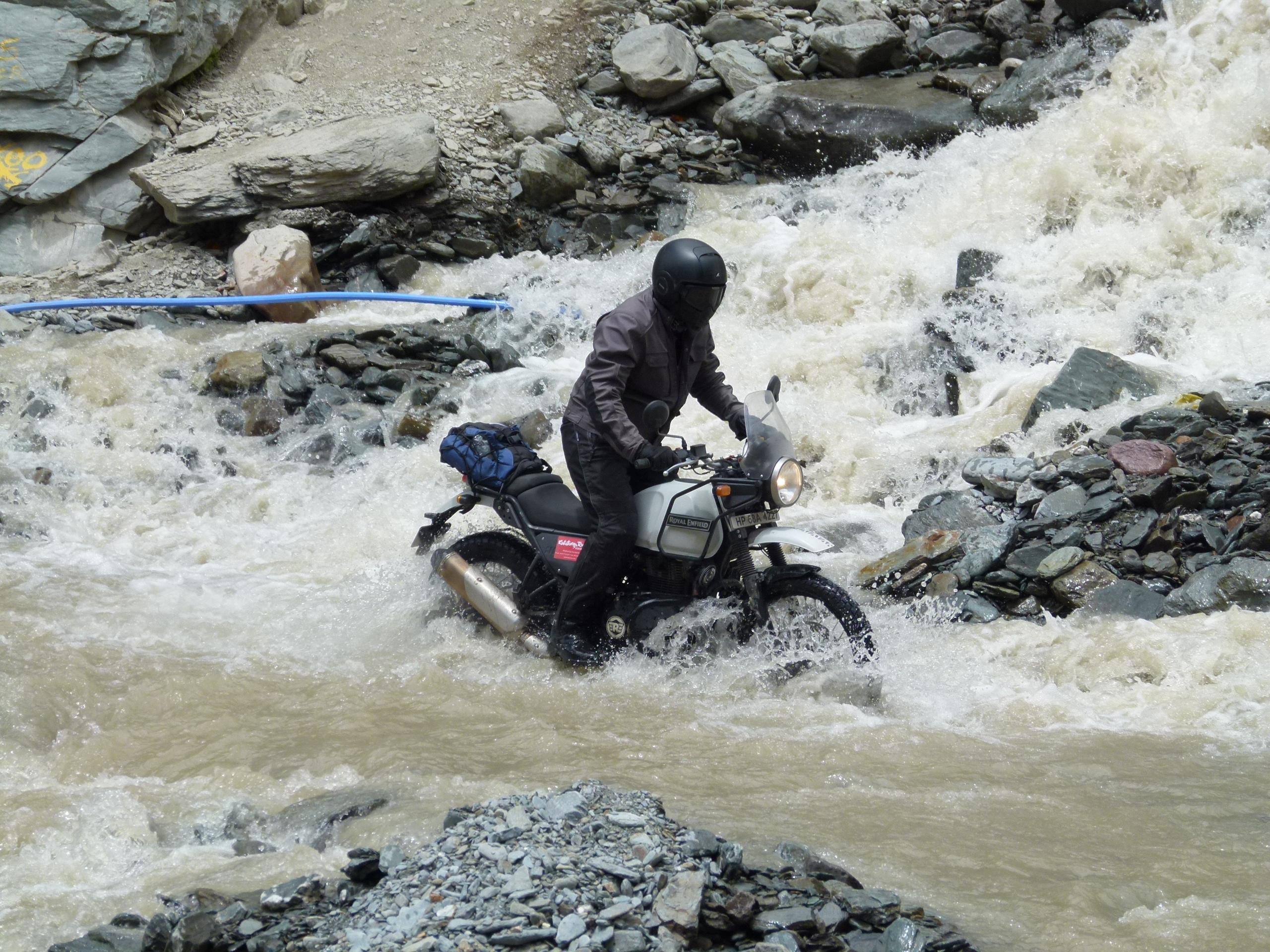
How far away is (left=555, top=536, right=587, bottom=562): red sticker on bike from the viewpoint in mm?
5449

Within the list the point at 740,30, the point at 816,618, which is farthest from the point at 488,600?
the point at 740,30

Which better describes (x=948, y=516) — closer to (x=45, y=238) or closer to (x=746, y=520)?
(x=746, y=520)

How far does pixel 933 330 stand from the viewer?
30.9ft

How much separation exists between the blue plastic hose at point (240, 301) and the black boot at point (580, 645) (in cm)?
615

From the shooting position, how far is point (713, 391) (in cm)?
539

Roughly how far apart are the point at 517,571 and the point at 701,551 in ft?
4.11

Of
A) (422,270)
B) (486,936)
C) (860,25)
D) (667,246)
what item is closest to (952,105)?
(860,25)

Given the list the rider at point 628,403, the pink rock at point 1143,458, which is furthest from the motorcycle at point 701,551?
the pink rock at point 1143,458

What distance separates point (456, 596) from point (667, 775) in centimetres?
215

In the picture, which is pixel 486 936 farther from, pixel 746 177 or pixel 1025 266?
pixel 746 177

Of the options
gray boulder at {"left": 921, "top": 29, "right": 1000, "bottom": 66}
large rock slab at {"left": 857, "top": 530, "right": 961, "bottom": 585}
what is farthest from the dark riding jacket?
gray boulder at {"left": 921, "top": 29, "right": 1000, "bottom": 66}

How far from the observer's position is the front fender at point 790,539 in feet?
15.5

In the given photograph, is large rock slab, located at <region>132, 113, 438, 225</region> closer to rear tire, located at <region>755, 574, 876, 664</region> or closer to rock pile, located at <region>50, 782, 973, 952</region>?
rear tire, located at <region>755, 574, 876, 664</region>

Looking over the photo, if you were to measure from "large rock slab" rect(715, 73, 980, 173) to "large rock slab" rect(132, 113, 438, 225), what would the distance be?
162 inches
